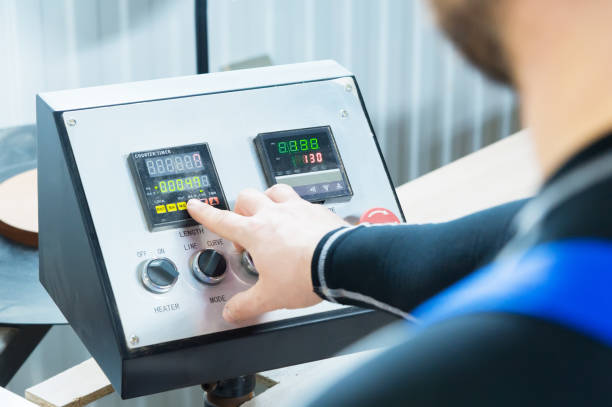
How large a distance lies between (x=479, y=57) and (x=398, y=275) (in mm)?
300

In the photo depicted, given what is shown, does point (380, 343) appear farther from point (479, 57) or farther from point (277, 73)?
point (479, 57)

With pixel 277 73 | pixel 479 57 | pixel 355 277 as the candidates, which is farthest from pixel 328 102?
pixel 479 57

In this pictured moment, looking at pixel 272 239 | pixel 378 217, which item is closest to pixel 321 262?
pixel 272 239

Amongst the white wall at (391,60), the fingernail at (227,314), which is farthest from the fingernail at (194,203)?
the white wall at (391,60)

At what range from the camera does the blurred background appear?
184 centimetres

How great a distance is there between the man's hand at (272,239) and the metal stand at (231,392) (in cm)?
12

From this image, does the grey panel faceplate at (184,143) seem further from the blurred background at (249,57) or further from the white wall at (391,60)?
the white wall at (391,60)

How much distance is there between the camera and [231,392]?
824mm

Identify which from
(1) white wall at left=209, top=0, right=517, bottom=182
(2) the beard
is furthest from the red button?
(1) white wall at left=209, top=0, right=517, bottom=182

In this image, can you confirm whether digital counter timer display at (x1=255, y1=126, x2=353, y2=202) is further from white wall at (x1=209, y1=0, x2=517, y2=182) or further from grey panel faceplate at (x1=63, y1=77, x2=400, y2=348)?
white wall at (x1=209, y1=0, x2=517, y2=182)

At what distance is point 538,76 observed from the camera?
32 centimetres

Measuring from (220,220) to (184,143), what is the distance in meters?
0.10

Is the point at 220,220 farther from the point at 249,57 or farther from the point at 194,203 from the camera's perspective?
the point at 249,57

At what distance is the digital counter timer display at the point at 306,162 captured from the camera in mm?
812
